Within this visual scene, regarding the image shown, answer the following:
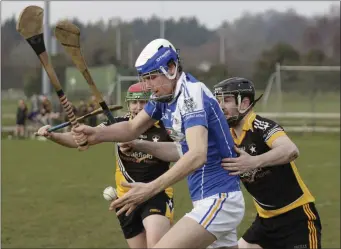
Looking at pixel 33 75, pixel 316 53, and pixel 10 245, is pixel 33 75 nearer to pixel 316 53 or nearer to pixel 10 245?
pixel 316 53

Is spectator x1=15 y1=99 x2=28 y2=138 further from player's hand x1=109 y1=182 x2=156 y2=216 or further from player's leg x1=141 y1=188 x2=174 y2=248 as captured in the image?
player's hand x1=109 y1=182 x2=156 y2=216

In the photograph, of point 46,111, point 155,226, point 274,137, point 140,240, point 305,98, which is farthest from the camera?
point 305,98

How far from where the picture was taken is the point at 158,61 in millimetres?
5535

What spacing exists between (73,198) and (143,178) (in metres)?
7.96

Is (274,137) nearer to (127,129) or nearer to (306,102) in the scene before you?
(127,129)

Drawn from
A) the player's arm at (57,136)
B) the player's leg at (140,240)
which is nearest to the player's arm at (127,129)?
the player's arm at (57,136)

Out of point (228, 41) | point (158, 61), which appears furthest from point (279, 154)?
point (228, 41)

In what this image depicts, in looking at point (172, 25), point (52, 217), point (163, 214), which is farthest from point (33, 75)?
point (163, 214)

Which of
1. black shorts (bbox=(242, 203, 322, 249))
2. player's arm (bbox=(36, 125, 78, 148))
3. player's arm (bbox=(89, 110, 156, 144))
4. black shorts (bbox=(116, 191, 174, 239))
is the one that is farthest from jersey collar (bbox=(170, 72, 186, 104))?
black shorts (bbox=(116, 191, 174, 239))

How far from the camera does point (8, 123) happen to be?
42.6 m

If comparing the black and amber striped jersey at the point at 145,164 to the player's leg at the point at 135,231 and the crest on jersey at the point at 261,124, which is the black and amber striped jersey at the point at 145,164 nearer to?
the player's leg at the point at 135,231

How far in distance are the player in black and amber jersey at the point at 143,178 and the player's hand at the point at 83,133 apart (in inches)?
57.4

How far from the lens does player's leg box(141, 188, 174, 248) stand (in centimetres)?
738

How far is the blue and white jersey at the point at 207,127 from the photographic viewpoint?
17.9ft
